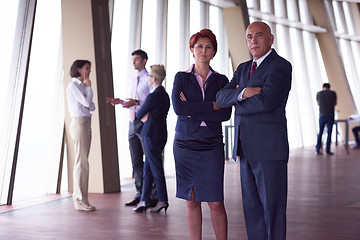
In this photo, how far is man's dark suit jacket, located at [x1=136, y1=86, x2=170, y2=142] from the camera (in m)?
5.07

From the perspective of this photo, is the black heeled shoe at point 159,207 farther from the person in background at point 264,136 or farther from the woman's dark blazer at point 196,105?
the person in background at point 264,136

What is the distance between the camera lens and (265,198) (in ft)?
9.44

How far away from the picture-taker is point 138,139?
18.9 ft

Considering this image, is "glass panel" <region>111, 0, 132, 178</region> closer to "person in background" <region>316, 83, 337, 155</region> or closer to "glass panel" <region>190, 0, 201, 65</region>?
"glass panel" <region>190, 0, 201, 65</region>

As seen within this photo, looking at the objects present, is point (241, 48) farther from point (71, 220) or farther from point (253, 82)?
point (253, 82)

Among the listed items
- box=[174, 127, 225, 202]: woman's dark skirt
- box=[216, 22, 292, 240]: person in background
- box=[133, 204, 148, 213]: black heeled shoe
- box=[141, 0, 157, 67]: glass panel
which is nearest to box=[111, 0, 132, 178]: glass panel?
box=[141, 0, 157, 67]: glass panel

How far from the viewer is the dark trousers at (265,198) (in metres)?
2.87

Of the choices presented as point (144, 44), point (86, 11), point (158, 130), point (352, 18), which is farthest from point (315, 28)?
point (158, 130)

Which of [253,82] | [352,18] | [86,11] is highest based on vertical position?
[352,18]

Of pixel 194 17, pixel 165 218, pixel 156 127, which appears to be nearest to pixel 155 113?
pixel 156 127

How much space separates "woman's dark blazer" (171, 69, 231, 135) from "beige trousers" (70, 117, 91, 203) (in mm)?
2245

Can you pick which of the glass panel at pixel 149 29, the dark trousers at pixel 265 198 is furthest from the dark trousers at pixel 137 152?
the glass panel at pixel 149 29

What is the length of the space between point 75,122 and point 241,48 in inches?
299

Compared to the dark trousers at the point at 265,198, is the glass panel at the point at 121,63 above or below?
above
